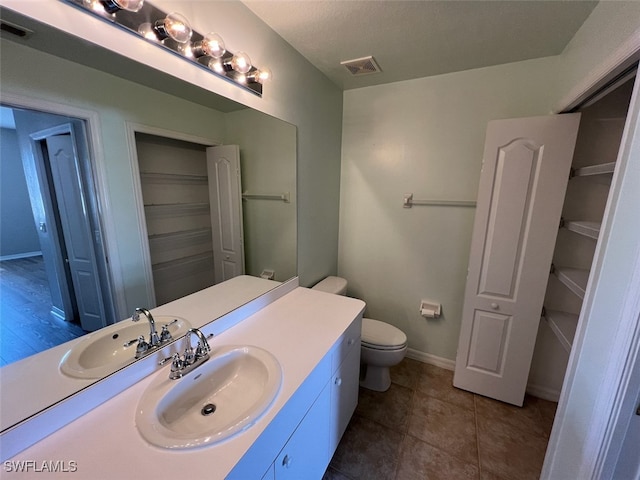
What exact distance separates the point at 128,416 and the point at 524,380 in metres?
2.28

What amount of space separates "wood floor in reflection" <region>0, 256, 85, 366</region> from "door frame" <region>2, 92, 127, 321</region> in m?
0.16

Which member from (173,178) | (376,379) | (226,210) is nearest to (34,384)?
(173,178)

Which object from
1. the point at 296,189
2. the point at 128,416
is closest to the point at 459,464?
the point at 128,416

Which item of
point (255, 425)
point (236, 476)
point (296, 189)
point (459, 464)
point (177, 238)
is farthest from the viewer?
point (296, 189)

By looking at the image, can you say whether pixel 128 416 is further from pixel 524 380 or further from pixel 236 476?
pixel 524 380

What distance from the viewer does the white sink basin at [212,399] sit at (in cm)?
72

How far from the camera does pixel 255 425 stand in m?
0.75

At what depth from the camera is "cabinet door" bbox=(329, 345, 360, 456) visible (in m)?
1.30

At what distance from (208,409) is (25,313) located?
64 cm

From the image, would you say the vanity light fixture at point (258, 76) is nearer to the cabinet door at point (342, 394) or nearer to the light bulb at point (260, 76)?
the light bulb at point (260, 76)

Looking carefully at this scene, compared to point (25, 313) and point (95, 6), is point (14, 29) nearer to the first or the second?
point (95, 6)

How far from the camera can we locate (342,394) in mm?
1397

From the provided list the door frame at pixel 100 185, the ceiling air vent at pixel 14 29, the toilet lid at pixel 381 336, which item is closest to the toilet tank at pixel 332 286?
the toilet lid at pixel 381 336

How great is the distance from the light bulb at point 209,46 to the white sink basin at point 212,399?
1249 millimetres
